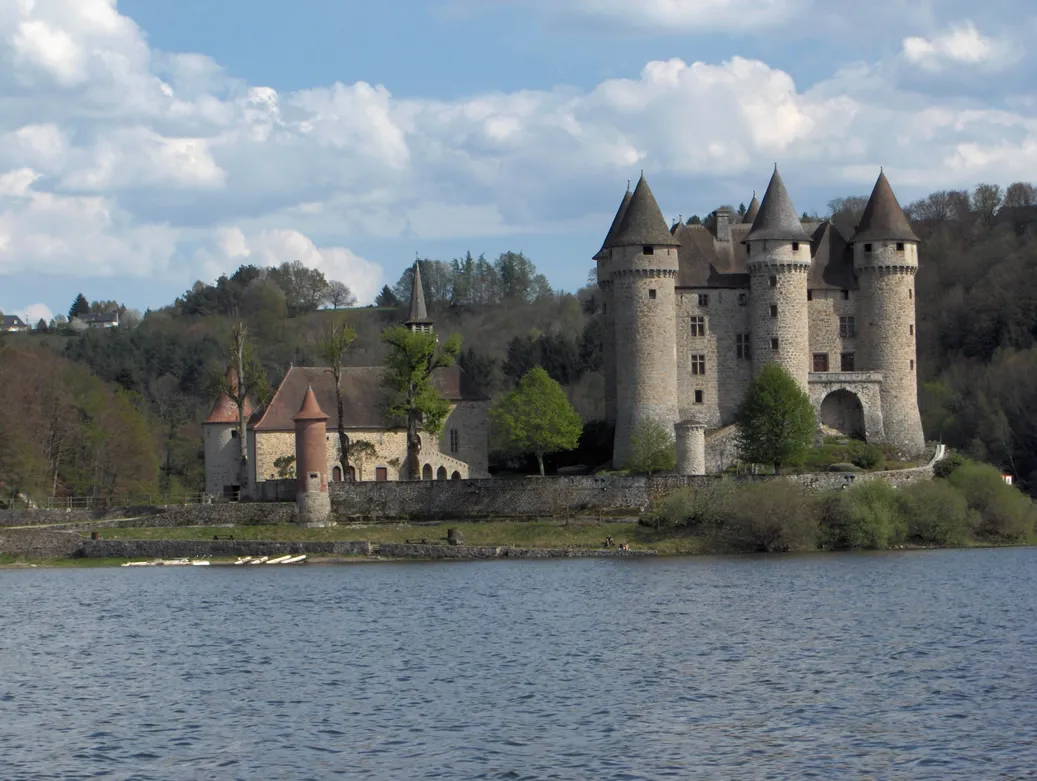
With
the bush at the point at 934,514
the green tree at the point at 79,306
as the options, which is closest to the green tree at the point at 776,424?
the bush at the point at 934,514

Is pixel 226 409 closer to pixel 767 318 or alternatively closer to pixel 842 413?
pixel 767 318

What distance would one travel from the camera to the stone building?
6309cm

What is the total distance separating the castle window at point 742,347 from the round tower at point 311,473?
53.9ft

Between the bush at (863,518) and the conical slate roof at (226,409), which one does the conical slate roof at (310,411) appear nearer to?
the conical slate roof at (226,409)

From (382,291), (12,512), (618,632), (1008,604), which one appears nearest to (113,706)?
(618,632)

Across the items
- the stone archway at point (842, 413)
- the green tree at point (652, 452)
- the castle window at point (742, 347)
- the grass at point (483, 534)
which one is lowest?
the grass at point (483, 534)

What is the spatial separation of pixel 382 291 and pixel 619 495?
91.3m

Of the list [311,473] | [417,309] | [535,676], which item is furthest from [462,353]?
[535,676]

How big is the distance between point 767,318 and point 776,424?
20.7 ft

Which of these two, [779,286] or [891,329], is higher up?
[779,286]

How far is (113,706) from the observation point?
2634 cm

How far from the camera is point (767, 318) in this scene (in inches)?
2415

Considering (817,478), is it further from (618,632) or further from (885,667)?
(885,667)

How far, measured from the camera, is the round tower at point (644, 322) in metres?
60.5
